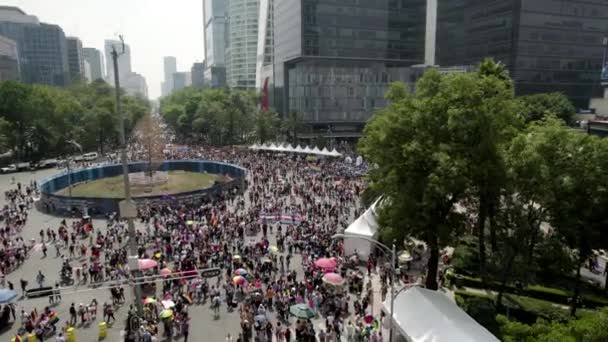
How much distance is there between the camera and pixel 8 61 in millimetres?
151250

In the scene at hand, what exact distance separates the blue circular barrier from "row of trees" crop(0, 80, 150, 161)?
18008 mm

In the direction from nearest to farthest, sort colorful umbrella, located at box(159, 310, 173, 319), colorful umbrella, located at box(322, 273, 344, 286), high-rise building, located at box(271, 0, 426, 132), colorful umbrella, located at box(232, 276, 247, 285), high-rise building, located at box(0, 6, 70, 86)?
1. colorful umbrella, located at box(159, 310, 173, 319)
2. colorful umbrella, located at box(322, 273, 344, 286)
3. colorful umbrella, located at box(232, 276, 247, 285)
4. high-rise building, located at box(271, 0, 426, 132)
5. high-rise building, located at box(0, 6, 70, 86)

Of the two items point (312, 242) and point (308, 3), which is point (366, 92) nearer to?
point (308, 3)

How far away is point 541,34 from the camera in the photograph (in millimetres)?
84688

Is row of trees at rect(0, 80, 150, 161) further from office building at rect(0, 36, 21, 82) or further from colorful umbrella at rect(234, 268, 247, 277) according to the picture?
office building at rect(0, 36, 21, 82)

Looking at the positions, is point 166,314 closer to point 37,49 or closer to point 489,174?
point 489,174

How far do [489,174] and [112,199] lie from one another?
30944 millimetres

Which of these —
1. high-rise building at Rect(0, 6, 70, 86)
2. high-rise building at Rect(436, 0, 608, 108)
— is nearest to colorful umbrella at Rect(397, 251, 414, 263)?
high-rise building at Rect(436, 0, 608, 108)

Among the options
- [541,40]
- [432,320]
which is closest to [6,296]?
[432,320]

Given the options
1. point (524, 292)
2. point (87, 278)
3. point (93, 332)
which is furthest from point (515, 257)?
point (87, 278)

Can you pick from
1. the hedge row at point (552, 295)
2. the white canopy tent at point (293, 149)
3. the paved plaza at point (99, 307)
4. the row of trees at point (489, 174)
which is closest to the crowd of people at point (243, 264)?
the paved plaza at point (99, 307)

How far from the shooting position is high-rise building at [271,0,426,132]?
86062mm

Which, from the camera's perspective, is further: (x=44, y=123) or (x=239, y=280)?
(x=44, y=123)

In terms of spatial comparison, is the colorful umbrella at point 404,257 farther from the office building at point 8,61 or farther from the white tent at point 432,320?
the office building at point 8,61
